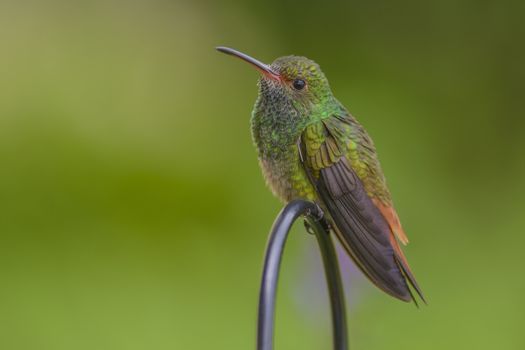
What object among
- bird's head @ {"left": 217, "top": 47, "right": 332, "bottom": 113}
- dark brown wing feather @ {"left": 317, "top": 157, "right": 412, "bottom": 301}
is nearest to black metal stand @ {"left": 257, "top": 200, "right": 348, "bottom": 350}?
dark brown wing feather @ {"left": 317, "top": 157, "right": 412, "bottom": 301}

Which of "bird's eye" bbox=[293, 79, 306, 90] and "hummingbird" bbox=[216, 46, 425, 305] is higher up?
"bird's eye" bbox=[293, 79, 306, 90]

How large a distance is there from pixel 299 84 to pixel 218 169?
139 centimetres

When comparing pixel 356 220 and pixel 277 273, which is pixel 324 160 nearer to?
pixel 356 220

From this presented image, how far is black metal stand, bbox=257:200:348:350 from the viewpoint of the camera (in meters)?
1.31

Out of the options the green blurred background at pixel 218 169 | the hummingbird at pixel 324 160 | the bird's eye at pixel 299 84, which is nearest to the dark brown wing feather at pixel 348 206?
the hummingbird at pixel 324 160

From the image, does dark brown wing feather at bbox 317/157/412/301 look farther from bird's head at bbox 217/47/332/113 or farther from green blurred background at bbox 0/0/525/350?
green blurred background at bbox 0/0/525/350

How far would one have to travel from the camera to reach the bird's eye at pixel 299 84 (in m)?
2.12

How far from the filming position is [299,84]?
212cm

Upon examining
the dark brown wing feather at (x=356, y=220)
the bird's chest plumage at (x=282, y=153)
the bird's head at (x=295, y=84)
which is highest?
the bird's head at (x=295, y=84)

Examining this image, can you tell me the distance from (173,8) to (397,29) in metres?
1.07

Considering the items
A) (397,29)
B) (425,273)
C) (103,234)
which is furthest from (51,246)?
(397,29)

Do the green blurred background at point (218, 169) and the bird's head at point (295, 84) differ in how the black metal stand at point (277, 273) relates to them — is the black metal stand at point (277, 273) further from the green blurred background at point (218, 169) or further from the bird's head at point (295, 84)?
the green blurred background at point (218, 169)

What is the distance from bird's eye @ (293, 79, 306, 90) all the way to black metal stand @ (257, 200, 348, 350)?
36cm

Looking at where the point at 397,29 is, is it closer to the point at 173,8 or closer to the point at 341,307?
the point at 173,8
